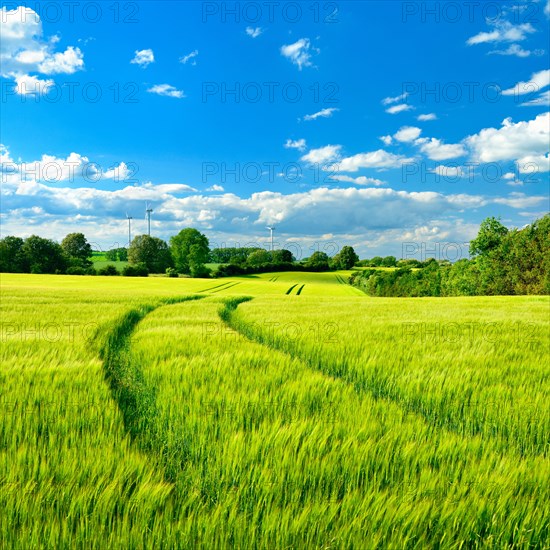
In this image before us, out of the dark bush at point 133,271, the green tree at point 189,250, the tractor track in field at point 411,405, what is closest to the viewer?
the tractor track in field at point 411,405

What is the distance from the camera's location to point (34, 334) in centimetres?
855

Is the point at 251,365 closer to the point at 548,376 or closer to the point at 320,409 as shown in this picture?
the point at 320,409

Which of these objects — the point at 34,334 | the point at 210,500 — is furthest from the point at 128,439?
the point at 34,334

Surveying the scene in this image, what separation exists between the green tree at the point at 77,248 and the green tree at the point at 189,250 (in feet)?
83.6

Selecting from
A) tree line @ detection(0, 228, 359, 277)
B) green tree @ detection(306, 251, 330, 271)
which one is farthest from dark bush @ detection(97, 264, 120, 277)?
green tree @ detection(306, 251, 330, 271)

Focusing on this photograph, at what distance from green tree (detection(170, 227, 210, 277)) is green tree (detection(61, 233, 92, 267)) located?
2547 cm

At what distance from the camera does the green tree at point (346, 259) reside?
4478 inches

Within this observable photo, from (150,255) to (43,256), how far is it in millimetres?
22445

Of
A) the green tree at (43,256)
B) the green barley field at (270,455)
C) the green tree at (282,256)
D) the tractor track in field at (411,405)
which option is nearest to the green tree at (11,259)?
the green tree at (43,256)

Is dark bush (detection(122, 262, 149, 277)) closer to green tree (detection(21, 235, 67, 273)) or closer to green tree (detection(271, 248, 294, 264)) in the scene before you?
green tree (detection(21, 235, 67, 273))

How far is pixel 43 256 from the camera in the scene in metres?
75.6

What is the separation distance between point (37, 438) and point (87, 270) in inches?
3331

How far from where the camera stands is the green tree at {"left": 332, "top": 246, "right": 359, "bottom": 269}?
113750mm

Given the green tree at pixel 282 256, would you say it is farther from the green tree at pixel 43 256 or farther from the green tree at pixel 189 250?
the green tree at pixel 43 256
